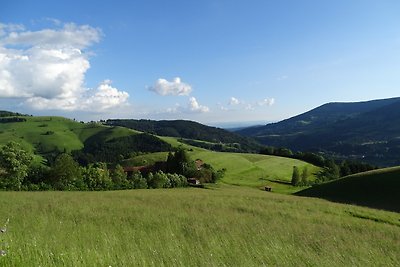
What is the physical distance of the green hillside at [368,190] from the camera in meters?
40.8

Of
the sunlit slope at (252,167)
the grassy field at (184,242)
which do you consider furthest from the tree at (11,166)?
the sunlit slope at (252,167)

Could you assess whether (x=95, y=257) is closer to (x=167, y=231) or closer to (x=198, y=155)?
(x=167, y=231)

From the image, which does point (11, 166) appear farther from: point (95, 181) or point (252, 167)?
point (252, 167)

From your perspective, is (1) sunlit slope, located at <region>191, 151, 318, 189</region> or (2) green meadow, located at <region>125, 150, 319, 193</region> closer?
(2) green meadow, located at <region>125, 150, 319, 193</region>

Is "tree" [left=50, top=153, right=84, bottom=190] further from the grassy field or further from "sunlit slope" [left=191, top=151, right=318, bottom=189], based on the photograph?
"sunlit slope" [left=191, top=151, right=318, bottom=189]

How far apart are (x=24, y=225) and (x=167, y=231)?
18.0 feet

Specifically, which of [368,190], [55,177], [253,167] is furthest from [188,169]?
[368,190]

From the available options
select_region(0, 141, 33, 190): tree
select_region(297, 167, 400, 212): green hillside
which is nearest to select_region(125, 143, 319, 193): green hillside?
select_region(297, 167, 400, 212): green hillside

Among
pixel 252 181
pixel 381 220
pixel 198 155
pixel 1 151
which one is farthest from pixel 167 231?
pixel 198 155

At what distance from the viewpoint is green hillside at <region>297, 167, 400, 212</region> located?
134 ft

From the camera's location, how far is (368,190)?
47000 millimetres

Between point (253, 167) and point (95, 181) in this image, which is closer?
point (95, 181)

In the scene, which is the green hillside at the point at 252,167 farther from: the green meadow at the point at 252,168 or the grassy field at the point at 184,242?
the grassy field at the point at 184,242

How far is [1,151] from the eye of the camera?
6662cm
